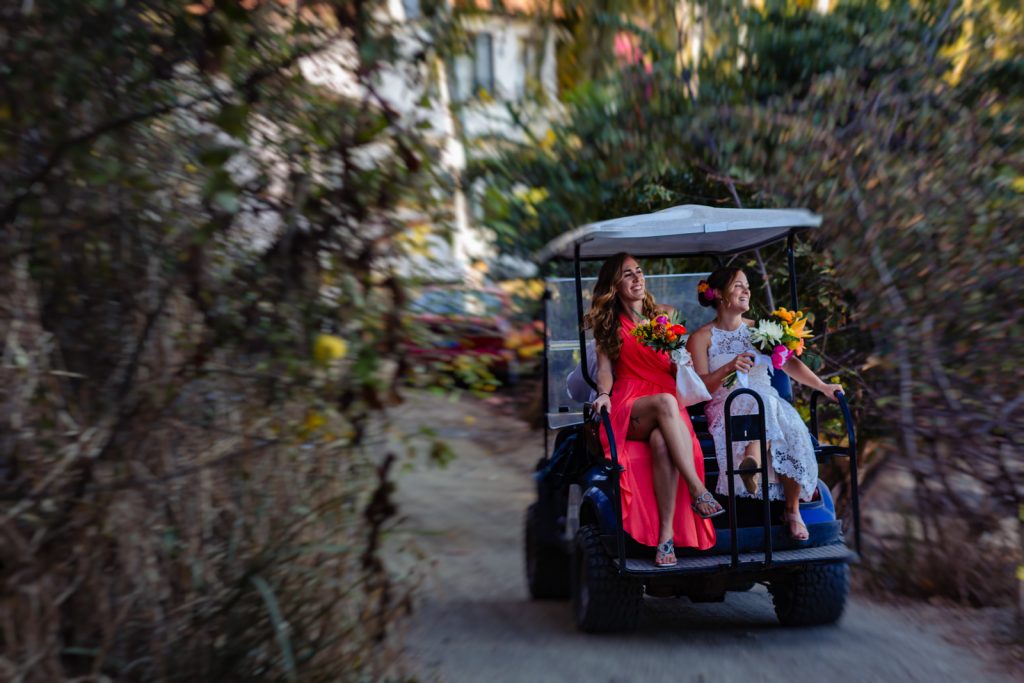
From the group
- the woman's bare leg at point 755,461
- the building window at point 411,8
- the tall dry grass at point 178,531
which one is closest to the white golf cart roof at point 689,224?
the woman's bare leg at point 755,461

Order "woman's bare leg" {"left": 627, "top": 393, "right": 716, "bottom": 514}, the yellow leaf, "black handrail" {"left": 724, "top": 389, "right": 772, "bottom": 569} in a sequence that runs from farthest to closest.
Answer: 1. "woman's bare leg" {"left": 627, "top": 393, "right": 716, "bottom": 514}
2. "black handrail" {"left": 724, "top": 389, "right": 772, "bottom": 569}
3. the yellow leaf

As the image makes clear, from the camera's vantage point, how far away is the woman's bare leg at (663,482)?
17.3 feet

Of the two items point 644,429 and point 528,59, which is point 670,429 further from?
point 528,59

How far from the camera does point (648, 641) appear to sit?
5633 millimetres

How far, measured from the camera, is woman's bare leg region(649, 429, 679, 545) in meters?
5.26

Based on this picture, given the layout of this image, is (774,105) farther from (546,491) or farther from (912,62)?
(546,491)

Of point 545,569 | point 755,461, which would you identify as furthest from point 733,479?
point 545,569

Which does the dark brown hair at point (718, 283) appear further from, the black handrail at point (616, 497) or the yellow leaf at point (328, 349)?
the yellow leaf at point (328, 349)

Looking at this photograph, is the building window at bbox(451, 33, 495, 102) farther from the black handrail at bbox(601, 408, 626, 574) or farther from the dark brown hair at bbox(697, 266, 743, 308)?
the dark brown hair at bbox(697, 266, 743, 308)

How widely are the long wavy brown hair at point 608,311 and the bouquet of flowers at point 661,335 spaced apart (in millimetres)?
149

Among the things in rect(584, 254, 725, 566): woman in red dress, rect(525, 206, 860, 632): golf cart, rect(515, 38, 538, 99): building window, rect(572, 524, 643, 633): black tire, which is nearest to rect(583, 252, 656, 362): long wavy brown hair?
rect(584, 254, 725, 566): woman in red dress

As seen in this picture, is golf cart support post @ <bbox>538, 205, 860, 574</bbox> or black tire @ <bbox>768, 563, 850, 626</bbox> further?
black tire @ <bbox>768, 563, 850, 626</bbox>

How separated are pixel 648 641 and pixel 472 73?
3.28 m

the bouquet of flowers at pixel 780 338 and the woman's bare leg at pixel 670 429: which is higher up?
the bouquet of flowers at pixel 780 338
